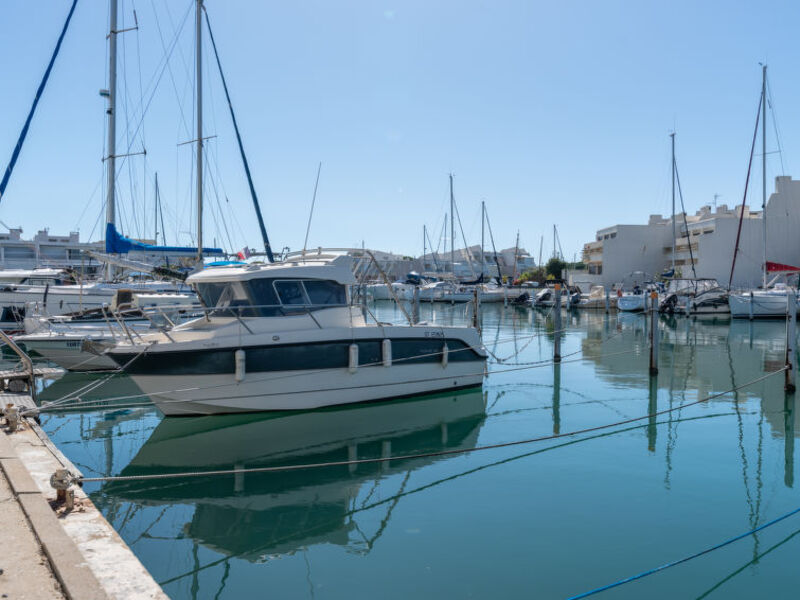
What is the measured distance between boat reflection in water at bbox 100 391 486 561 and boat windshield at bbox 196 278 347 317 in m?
2.17

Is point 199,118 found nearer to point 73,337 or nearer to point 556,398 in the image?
point 73,337

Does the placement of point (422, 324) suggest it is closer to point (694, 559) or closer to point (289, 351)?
point (289, 351)

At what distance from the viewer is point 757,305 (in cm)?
3856

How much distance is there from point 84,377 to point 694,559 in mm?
16875

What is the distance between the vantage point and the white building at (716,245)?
178ft

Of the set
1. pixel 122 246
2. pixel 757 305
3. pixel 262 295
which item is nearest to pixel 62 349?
pixel 122 246

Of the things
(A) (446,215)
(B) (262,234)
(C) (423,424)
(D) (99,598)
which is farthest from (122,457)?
(A) (446,215)

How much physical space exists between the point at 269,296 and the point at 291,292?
0.47m

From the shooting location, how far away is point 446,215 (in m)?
63.2

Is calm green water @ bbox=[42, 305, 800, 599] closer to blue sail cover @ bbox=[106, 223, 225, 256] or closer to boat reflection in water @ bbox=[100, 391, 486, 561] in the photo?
boat reflection in water @ bbox=[100, 391, 486, 561]

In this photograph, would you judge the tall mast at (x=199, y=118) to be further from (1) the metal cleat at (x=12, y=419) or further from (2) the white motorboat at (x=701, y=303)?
(2) the white motorboat at (x=701, y=303)

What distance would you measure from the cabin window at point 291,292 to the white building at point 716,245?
145 feet

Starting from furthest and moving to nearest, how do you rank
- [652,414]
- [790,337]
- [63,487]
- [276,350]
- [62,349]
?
[62,349]
[790,337]
[652,414]
[276,350]
[63,487]

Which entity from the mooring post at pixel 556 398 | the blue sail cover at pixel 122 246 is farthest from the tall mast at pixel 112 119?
the mooring post at pixel 556 398
